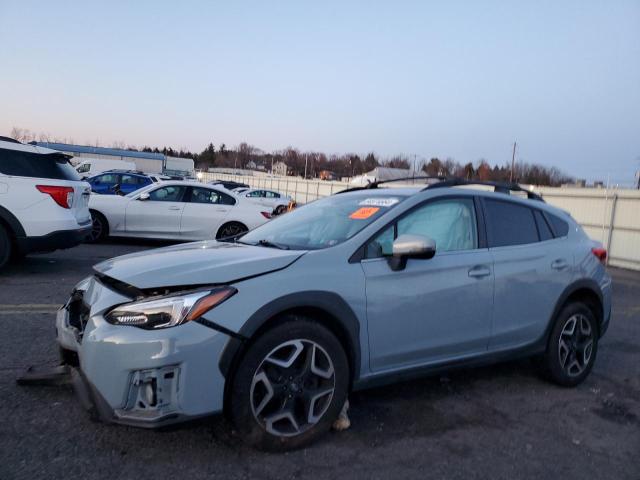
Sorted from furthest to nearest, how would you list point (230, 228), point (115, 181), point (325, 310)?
point (115, 181) → point (230, 228) → point (325, 310)

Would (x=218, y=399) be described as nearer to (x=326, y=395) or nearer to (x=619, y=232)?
(x=326, y=395)

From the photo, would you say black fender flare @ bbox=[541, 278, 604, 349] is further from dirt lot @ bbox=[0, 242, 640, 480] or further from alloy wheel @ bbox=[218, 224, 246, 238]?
alloy wheel @ bbox=[218, 224, 246, 238]

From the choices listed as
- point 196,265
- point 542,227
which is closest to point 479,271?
point 542,227

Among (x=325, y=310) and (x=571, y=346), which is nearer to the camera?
(x=325, y=310)

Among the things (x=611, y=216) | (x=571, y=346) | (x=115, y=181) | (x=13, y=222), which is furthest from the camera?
(x=115, y=181)

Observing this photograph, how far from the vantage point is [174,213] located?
12.1 metres

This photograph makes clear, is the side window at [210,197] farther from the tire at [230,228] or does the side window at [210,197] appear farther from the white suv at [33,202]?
the white suv at [33,202]

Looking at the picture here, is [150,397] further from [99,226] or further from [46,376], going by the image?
[99,226]

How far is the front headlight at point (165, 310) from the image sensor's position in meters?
2.84

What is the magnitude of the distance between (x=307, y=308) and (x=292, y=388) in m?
0.46

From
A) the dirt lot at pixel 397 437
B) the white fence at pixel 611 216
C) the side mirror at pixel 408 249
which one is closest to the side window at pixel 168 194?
the dirt lot at pixel 397 437

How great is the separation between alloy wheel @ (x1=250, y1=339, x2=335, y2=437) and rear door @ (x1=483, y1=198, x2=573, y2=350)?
1527 millimetres

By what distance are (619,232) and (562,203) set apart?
2636 mm

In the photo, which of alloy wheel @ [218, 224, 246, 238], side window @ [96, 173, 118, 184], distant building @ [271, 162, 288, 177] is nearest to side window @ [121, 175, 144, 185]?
side window @ [96, 173, 118, 184]
